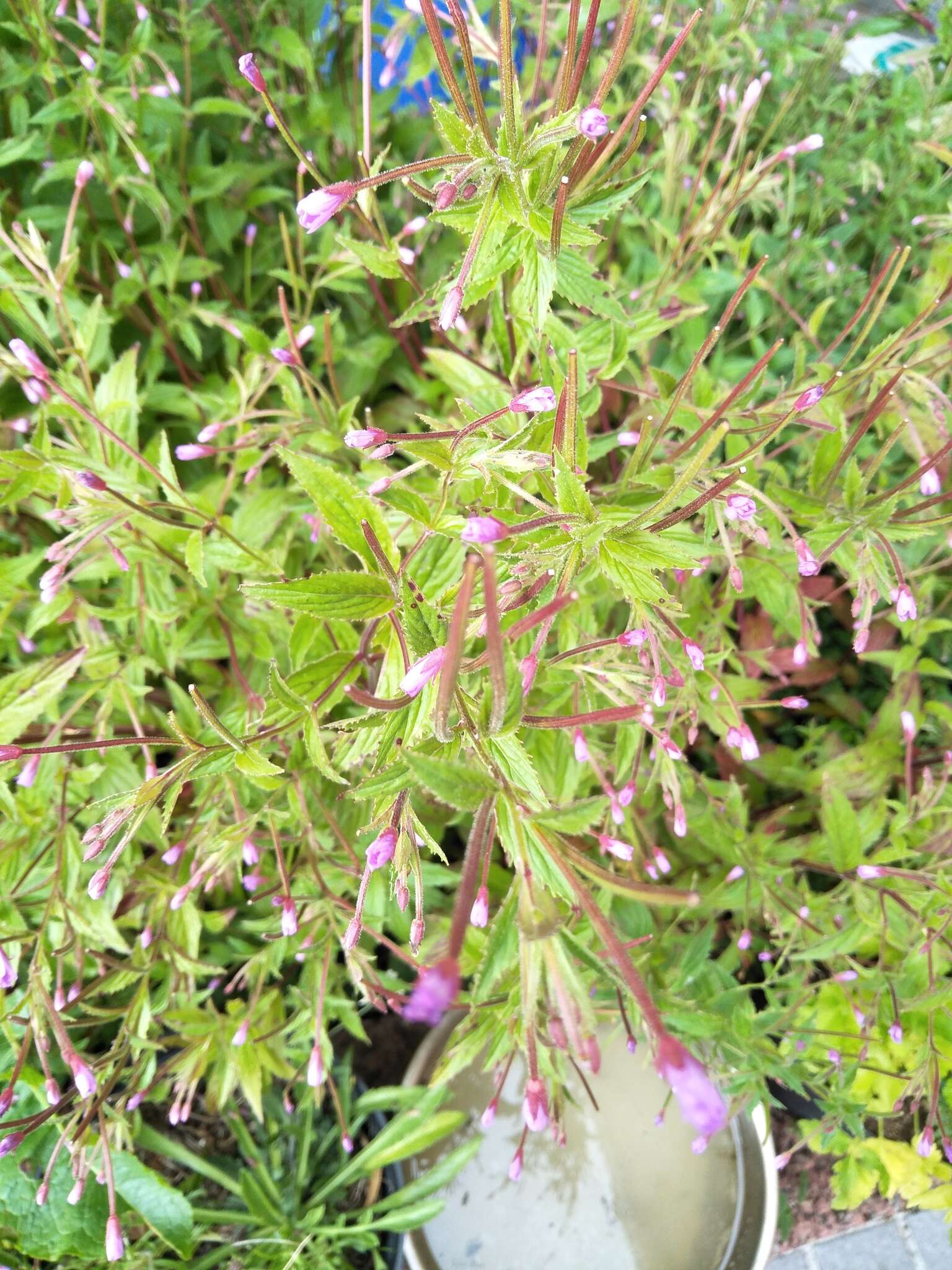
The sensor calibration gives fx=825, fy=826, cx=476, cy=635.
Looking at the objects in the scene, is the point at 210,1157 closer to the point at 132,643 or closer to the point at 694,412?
the point at 132,643

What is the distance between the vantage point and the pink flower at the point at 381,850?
0.55m

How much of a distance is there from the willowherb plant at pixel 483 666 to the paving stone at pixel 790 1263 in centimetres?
37

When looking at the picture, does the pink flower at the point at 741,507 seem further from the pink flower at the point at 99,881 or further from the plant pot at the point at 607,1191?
the plant pot at the point at 607,1191

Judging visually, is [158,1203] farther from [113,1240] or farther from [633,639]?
[633,639]

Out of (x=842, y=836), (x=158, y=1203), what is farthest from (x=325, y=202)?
(x=158, y=1203)

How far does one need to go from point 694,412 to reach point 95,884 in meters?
0.71

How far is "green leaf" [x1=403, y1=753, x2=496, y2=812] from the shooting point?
442 millimetres

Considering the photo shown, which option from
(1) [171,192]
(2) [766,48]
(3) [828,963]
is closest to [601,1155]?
(3) [828,963]

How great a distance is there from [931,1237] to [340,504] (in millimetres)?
1713

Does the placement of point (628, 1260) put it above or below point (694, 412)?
below

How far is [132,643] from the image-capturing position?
39.8 inches

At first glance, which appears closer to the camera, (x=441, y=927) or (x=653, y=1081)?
(x=441, y=927)

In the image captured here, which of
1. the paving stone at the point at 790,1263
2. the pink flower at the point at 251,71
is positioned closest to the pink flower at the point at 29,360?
the pink flower at the point at 251,71

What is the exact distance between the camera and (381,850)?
56 cm
